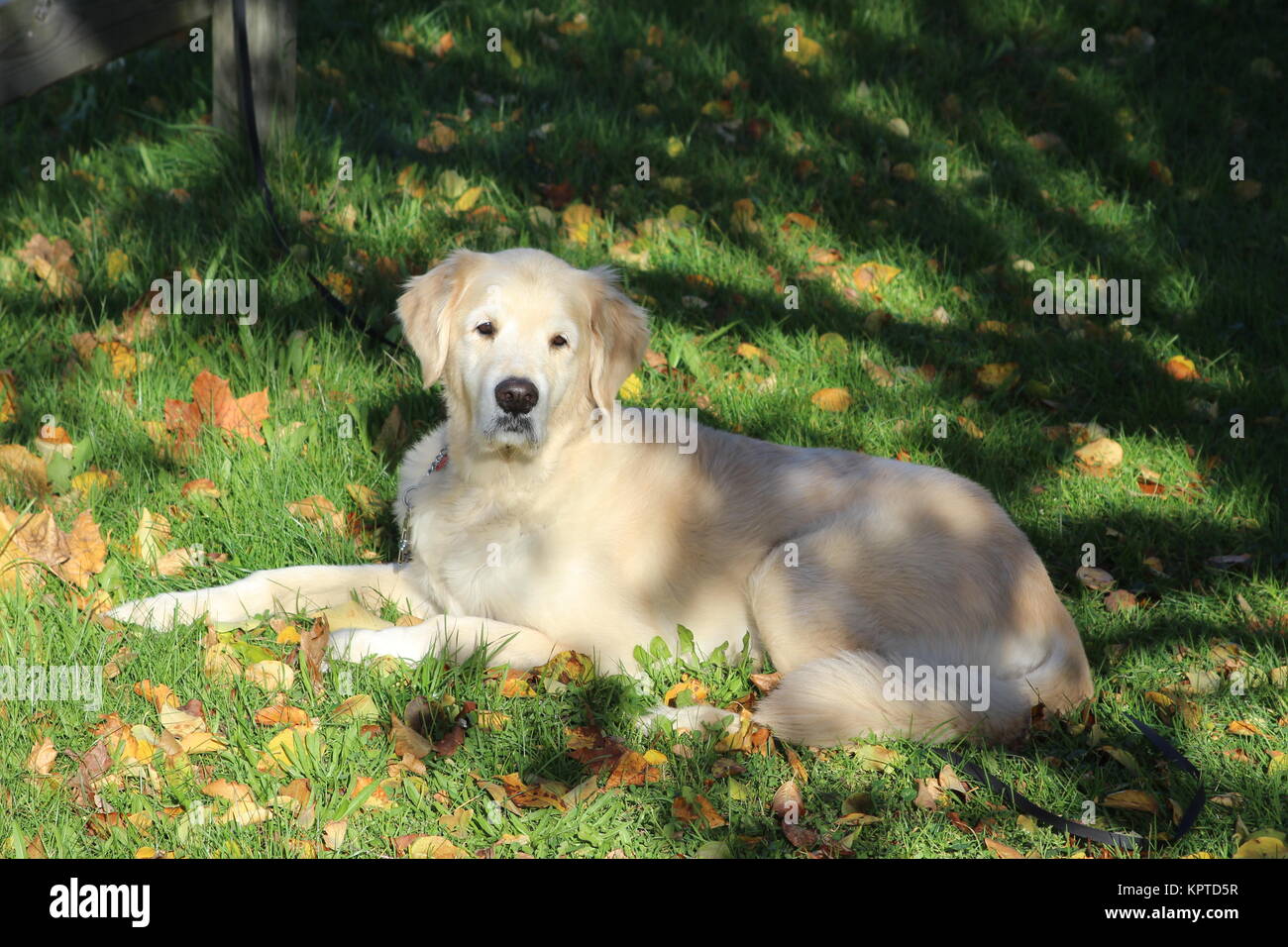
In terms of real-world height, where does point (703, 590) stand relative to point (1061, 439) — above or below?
below

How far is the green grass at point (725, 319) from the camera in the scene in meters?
3.04

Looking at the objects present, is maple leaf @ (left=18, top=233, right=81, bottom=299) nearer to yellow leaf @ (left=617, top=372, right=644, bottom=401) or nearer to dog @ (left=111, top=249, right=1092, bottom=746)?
dog @ (left=111, top=249, right=1092, bottom=746)

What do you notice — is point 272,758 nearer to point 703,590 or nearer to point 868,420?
point 703,590

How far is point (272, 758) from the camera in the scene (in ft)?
9.68

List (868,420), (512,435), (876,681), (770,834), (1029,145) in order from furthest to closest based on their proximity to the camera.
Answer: (1029,145) → (868,420) → (512,435) → (876,681) → (770,834)

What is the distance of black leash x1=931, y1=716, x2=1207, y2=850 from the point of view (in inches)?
112

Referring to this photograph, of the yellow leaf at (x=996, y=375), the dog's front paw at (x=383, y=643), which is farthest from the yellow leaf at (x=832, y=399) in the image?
the dog's front paw at (x=383, y=643)

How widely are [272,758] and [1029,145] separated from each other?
579 cm

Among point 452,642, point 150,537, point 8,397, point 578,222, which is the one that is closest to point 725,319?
point 578,222

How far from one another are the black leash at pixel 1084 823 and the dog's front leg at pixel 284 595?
1718mm

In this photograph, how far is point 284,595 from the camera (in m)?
3.63

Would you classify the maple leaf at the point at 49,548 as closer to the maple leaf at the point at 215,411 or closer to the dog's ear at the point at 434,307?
the maple leaf at the point at 215,411

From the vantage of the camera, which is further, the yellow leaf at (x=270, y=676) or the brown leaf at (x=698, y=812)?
the yellow leaf at (x=270, y=676)

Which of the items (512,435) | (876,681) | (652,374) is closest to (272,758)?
(512,435)
